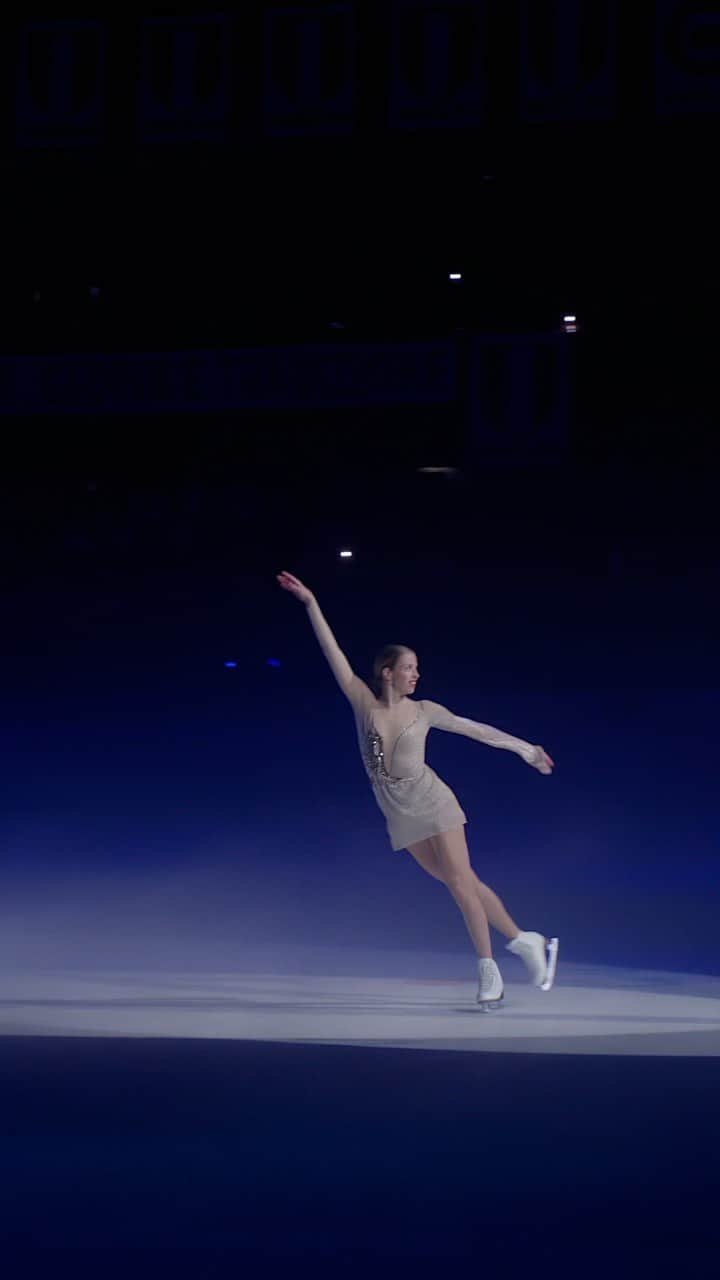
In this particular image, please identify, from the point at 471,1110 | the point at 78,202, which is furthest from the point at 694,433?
the point at 471,1110

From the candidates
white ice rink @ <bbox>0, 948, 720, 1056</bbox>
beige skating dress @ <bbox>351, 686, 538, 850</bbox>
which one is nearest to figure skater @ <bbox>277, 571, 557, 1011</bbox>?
beige skating dress @ <bbox>351, 686, 538, 850</bbox>

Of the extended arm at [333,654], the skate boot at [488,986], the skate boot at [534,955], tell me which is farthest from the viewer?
the skate boot at [534,955]

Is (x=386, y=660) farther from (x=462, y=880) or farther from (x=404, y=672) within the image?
(x=462, y=880)

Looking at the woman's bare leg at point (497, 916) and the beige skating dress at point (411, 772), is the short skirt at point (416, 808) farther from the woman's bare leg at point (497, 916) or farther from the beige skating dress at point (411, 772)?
the woman's bare leg at point (497, 916)

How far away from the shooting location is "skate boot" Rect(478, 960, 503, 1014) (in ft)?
15.9

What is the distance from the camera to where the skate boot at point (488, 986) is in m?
4.83

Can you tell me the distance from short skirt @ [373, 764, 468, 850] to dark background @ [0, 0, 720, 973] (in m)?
6.25

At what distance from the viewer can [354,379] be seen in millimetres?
14016

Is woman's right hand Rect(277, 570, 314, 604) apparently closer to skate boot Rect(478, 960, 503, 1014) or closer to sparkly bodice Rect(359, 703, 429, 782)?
sparkly bodice Rect(359, 703, 429, 782)

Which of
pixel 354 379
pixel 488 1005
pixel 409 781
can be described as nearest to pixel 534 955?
pixel 488 1005

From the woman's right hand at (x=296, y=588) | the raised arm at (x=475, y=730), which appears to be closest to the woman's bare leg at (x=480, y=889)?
the raised arm at (x=475, y=730)

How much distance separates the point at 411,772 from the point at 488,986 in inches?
27.6

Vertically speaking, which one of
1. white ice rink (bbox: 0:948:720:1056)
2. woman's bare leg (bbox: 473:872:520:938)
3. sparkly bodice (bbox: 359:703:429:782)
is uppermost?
sparkly bodice (bbox: 359:703:429:782)

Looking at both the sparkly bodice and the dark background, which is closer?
the sparkly bodice
